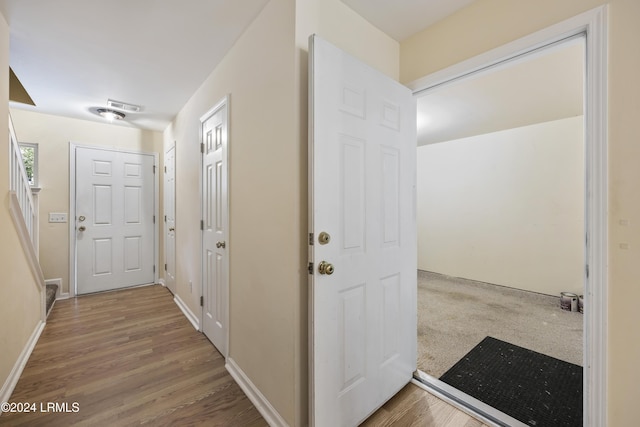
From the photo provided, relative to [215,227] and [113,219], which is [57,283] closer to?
[113,219]

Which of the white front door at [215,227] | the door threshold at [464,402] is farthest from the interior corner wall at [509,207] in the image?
the white front door at [215,227]

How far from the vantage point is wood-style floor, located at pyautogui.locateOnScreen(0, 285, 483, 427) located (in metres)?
1.53

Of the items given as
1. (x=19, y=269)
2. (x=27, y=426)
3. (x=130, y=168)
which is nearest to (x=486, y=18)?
(x=27, y=426)

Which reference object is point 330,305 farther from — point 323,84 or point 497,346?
point 497,346

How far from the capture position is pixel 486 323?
2762 mm

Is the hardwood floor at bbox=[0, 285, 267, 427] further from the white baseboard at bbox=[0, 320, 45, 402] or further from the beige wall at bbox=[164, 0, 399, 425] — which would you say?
the beige wall at bbox=[164, 0, 399, 425]

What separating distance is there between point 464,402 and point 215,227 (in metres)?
2.20

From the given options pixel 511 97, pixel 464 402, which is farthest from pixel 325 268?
pixel 511 97

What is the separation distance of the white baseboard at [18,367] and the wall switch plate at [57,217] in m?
1.56

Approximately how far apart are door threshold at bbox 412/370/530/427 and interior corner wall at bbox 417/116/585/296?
9.13 feet

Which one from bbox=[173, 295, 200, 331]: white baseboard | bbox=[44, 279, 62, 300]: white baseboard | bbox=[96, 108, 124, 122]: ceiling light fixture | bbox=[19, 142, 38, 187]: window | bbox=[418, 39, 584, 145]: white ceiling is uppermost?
bbox=[96, 108, 124, 122]: ceiling light fixture

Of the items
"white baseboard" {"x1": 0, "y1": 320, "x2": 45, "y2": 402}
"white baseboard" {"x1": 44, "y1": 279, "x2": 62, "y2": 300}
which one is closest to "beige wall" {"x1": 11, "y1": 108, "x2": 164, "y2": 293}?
"white baseboard" {"x1": 44, "y1": 279, "x2": 62, "y2": 300}

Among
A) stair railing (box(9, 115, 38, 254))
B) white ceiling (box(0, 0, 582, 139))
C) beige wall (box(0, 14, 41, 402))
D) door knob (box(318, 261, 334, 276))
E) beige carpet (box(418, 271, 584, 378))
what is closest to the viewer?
door knob (box(318, 261, 334, 276))

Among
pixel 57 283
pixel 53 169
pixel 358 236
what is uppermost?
pixel 53 169
